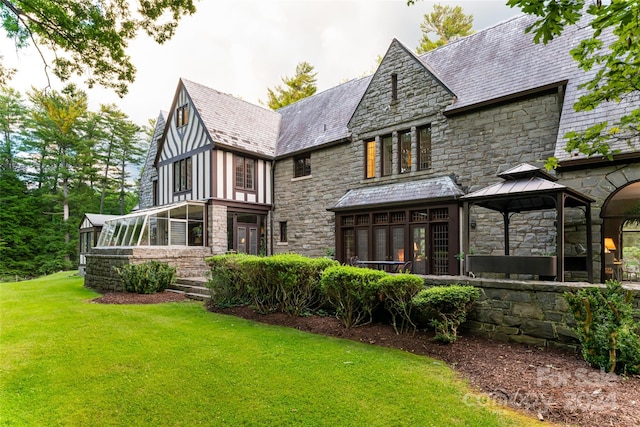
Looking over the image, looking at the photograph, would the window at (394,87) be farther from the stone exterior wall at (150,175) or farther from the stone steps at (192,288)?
the stone exterior wall at (150,175)

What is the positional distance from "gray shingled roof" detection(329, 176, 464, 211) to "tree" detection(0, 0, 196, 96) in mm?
7331

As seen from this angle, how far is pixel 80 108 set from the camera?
26.4m

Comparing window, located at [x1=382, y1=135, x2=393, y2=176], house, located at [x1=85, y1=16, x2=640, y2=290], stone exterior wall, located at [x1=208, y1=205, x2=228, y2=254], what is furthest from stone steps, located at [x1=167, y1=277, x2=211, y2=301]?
window, located at [x1=382, y1=135, x2=393, y2=176]

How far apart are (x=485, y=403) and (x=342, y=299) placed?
2.98m

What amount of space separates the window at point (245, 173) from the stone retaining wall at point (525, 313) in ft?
36.9

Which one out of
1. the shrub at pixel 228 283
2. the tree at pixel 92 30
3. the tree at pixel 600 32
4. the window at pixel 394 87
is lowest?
the shrub at pixel 228 283

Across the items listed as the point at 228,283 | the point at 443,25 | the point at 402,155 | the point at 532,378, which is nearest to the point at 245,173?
the point at 402,155

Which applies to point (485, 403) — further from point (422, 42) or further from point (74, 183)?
point (74, 183)

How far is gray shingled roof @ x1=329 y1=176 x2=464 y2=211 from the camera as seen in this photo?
980cm

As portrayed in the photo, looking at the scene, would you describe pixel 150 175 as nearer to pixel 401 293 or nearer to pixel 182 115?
pixel 182 115

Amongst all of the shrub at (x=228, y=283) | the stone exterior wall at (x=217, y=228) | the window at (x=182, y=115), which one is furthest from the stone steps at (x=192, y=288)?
the window at (x=182, y=115)

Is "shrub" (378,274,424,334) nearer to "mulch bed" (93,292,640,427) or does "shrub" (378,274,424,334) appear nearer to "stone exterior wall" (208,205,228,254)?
"mulch bed" (93,292,640,427)

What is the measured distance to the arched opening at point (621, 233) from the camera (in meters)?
7.43

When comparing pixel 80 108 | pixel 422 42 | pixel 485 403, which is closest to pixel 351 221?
pixel 485 403
